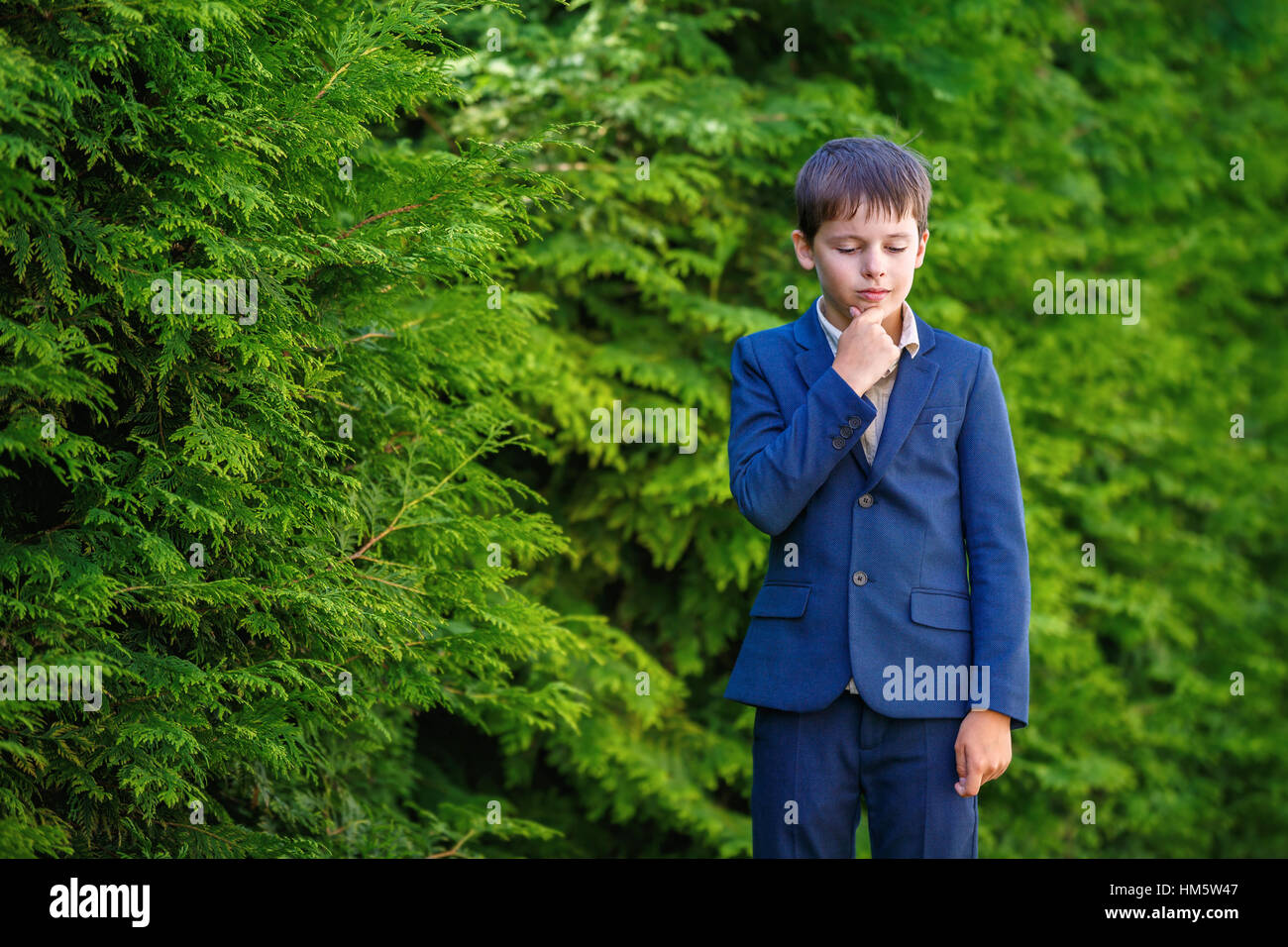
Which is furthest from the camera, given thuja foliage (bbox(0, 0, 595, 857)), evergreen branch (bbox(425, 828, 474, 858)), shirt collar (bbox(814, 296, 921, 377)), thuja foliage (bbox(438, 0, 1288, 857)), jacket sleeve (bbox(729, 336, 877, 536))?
thuja foliage (bbox(438, 0, 1288, 857))

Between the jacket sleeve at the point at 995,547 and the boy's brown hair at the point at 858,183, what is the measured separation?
41cm

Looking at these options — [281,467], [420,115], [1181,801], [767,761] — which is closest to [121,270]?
[281,467]

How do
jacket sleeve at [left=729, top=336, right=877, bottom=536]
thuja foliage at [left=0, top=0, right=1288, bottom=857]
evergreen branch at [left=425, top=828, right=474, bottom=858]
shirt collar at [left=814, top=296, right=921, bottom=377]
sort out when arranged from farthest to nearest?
evergreen branch at [left=425, top=828, right=474, bottom=858], thuja foliage at [left=0, top=0, right=1288, bottom=857], shirt collar at [left=814, top=296, right=921, bottom=377], jacket sleeve at [left=729, top=336, right=877, bottom=536]

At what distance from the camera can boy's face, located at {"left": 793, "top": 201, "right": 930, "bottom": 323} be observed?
254 centimetres

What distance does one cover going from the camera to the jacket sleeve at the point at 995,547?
2.47m

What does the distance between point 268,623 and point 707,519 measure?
266 cm

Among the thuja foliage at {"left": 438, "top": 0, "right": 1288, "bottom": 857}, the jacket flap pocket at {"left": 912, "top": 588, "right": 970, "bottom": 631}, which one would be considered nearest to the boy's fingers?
the jacket flap pocket at {"left": 912, "top": 588, "right": 970, "bottom": 631}

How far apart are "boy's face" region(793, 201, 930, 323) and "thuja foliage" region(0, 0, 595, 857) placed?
3.65 feet

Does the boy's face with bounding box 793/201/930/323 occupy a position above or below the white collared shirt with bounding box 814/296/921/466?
above

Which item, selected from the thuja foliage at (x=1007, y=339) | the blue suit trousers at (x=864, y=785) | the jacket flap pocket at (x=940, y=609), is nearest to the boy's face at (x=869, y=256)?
the jacket flap pocket at (x=940, y=609)

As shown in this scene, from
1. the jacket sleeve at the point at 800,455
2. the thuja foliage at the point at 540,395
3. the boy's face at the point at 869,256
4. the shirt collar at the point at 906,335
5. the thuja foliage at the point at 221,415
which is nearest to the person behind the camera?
the jacket sleeve at the point at 800,455

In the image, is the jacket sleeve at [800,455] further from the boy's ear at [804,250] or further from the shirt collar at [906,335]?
the boy's ear at [804,250]

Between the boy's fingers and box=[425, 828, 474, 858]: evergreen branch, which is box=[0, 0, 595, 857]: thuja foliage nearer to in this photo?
box=[425, 828, 474, 858]: evergreen branch

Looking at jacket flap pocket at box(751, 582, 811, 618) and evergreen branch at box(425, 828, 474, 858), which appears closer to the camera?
jacket flap pocket at box(751, 582, 811, 618)
